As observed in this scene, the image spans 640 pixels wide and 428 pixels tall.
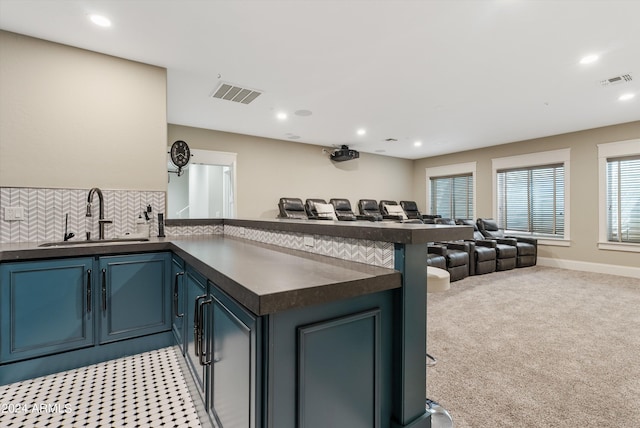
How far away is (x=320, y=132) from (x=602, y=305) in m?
5.02

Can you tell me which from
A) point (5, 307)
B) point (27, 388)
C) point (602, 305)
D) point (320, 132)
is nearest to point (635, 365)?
point (602, 305)

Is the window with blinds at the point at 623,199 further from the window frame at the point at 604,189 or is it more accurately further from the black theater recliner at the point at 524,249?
the black theater recliner at the point at 524,249

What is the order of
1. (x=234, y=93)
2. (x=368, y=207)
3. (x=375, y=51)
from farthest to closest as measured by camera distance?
(x=368, y=207), (x=234, y=93), (x=375, y=51)

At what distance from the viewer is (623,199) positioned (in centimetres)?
521

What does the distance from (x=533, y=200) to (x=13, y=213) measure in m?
8.19

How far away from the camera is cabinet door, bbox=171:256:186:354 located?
1979 millimetres

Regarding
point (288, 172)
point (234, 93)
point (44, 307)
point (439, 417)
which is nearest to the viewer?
point (439, 417)

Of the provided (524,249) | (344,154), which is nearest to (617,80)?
(524,249)

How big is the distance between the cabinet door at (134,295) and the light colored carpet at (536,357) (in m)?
2.04

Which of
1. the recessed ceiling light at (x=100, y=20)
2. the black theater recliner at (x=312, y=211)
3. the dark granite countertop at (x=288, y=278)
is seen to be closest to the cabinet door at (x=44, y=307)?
the dark granite countertop at (x=288, y=278)

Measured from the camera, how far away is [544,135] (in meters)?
6.04

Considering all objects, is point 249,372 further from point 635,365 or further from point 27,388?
point 635,365

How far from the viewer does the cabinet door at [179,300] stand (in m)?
1.98

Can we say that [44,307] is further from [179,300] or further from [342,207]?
[342,207]
